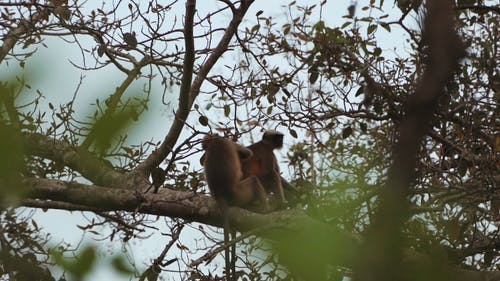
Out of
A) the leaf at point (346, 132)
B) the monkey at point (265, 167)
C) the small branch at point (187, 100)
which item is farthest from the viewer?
the monkey at point (265, 167)

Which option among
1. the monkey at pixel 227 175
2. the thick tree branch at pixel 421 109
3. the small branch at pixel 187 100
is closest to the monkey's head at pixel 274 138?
the monkey at pixel 227 175

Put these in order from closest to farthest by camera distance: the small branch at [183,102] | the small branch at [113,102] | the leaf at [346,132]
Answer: the small branch at [113,102], the small branch at [183,102], the leaf at [346,132]

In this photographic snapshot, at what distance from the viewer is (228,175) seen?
6.52 metres

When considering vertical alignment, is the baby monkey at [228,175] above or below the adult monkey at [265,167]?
below

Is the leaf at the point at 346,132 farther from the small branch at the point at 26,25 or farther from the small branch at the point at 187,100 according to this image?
the small branch at the point at 26,25

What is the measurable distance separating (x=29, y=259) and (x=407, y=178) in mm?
1045

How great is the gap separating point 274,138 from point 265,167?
0.60 metres

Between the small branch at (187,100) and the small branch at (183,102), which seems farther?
the small branch at (187,100)

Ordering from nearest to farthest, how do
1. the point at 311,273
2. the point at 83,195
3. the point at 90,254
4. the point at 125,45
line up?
the point at 311,273 < the point at 90,254 < the point at 83,195 < the point at 125,45

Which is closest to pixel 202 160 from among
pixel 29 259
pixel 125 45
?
pixel 125 45

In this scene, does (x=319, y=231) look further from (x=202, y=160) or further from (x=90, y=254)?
(x=202, y=160)

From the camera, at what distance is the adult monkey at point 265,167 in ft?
24.0

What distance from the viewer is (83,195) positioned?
4.38m

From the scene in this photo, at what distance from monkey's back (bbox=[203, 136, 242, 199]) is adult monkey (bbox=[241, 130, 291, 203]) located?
613mm
